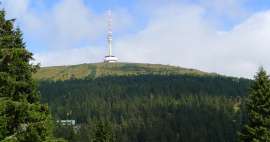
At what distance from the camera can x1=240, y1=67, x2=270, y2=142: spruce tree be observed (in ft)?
120

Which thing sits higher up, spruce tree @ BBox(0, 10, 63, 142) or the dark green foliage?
spruce tree @ BBox(0, 10, 63, 142)

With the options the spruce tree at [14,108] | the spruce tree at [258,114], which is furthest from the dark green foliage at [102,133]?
the spruce tree at [14,108]

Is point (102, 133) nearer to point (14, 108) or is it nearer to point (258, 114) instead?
point (258, 114)

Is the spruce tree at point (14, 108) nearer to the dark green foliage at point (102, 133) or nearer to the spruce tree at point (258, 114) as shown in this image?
the spruce tree at point (258, 114)

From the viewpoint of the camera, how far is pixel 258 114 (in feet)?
121

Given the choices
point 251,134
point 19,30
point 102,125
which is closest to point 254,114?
point 251,134

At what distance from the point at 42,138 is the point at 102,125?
4816 centimetres

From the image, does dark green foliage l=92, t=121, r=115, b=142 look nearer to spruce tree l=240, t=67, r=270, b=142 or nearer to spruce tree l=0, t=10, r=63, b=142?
spruce tree l=240, t=67, r=270, b=142

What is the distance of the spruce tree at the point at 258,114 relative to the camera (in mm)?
36625

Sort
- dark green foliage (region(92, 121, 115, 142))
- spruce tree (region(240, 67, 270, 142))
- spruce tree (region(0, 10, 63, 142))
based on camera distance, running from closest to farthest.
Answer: spruce tree (region(0, 10, 63, 142)), spruce tree (region(240, 67, 270, 142)), dark green foliage (region(92, 121, 115, 142))

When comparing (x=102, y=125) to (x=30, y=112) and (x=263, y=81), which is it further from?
(x=30, y=112)

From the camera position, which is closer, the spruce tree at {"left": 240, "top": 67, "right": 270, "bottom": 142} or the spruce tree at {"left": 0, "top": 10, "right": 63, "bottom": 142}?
the spruce tree at {"left": 0, "top": 10, "right": 63, "bottom": 142}

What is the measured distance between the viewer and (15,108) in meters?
18.6

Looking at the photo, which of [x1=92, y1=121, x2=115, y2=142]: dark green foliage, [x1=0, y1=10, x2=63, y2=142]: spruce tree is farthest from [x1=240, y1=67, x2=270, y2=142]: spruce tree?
[x1=92, y1=121, x2=115, y2=142]: dark green foliage
